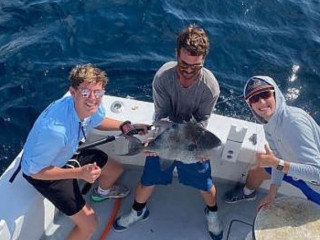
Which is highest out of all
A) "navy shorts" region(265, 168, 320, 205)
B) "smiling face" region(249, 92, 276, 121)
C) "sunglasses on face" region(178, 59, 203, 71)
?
"sunglasses on face" region(178, 59, 203, 71)

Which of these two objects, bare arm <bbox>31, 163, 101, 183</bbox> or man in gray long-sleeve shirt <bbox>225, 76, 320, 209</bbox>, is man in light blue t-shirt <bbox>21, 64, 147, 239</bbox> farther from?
man in gray long-sleeve shirt <bbox>225, 76, 320, 209</bbox>

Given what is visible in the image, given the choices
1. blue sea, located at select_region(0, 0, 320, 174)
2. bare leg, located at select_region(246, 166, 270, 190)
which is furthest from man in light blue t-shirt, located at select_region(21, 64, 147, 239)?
blue sea, located at select_region(0, 0, 320, 174)

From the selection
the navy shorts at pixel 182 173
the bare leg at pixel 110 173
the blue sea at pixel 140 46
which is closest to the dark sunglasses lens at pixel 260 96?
the navy shorts at pixel 182 173

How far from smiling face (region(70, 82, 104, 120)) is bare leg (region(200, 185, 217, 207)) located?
1.36 metres

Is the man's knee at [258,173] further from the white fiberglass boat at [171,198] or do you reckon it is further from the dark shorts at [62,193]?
the dark shorts at [62,193]

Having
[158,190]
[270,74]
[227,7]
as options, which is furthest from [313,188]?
[227,7]

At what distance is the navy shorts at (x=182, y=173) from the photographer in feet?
13.5

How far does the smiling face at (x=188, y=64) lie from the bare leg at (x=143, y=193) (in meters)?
1.13

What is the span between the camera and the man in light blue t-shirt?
11.5ft

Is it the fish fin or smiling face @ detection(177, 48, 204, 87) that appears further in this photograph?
the fish fin

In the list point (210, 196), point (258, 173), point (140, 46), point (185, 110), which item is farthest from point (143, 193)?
point (140, 46)

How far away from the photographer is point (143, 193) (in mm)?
4344

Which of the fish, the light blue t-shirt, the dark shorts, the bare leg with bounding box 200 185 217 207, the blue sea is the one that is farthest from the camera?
the blue sea

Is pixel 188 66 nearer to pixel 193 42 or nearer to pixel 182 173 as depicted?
pixel 193 42
